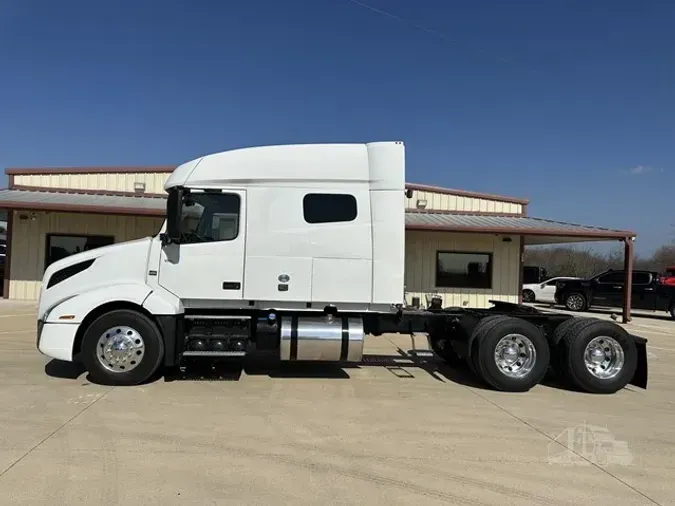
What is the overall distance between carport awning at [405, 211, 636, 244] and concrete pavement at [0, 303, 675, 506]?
853cm

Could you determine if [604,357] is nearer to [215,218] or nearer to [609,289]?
[215,218]

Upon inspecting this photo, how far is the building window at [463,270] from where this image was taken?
57.5 feet

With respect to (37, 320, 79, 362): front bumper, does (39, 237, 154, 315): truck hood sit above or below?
above

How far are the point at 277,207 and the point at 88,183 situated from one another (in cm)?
1313

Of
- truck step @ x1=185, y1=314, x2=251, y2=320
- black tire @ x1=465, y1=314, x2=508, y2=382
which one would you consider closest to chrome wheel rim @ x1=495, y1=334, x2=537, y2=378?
black tire @ x1=465, y1=314, x2=508, y2=382

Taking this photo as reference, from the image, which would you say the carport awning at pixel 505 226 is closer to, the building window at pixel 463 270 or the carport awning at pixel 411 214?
the carport awning at pixel 411 214

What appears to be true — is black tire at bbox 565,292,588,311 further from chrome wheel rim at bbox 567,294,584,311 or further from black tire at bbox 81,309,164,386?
black tire at bbox 81,309,164,386

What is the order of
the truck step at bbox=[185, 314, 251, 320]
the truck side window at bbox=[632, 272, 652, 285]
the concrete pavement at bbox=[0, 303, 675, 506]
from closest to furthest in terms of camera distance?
the concrete pavement at bbox=[0, 303, 675, 506] < the truck step at bbox=[185, 314, 251, 320] < the truck side window at bbox=[632, 272, 652, 285]

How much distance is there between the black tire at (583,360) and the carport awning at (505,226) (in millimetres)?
8396

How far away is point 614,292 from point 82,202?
69.1ft

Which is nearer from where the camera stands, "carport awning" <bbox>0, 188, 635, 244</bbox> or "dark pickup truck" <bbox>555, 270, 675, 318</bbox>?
"carport awning" <bbox>0, 188, 635, 244</bbox>

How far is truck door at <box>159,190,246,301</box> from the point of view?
262 inches

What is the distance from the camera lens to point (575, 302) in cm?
2259
